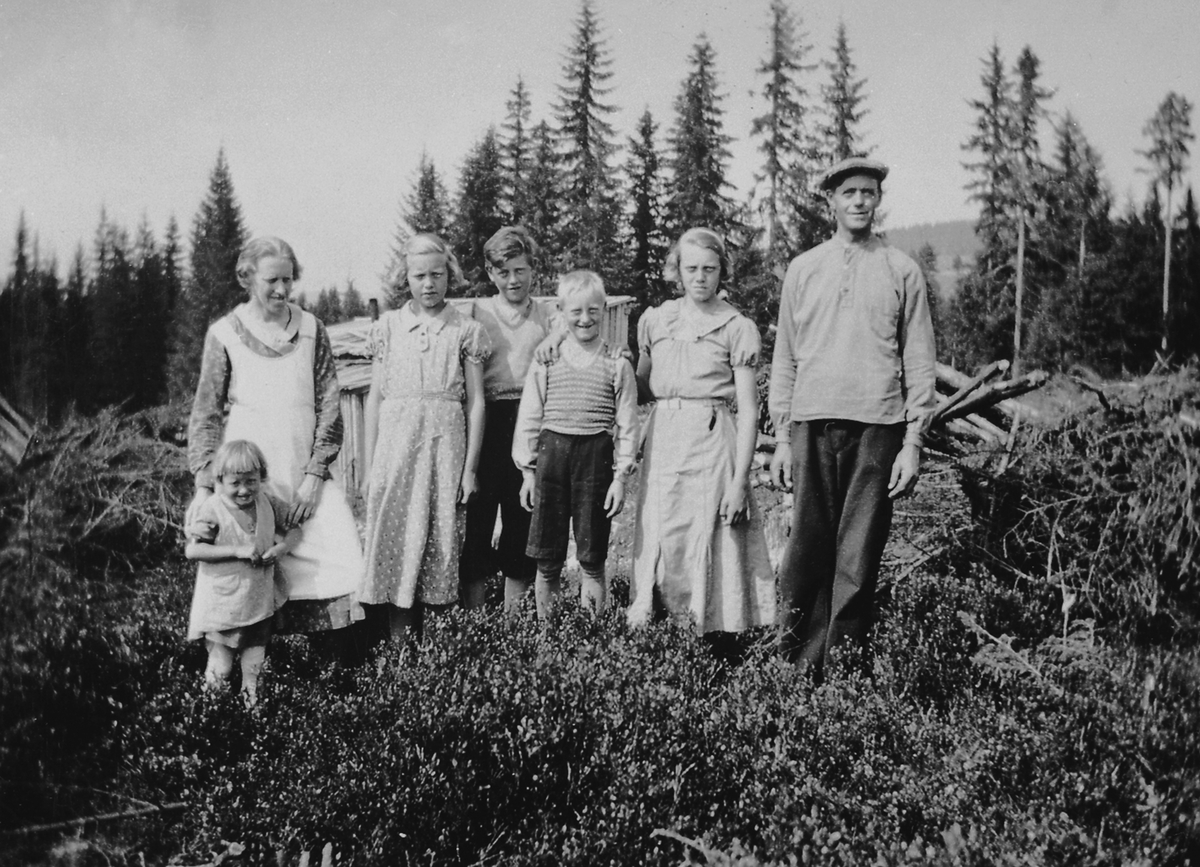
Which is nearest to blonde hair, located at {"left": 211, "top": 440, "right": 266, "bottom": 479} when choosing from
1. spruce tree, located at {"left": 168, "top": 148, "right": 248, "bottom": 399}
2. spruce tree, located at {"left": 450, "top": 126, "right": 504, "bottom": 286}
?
spruce tree, located at {"left": 450, "top": 126, "right": 504, "bottom": 286}

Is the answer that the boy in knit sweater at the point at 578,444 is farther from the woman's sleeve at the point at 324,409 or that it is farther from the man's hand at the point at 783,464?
the woman's sleeve at the point at 324,409

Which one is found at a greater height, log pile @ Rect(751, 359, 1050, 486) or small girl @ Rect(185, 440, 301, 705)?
log pile @ Rect(751, 359, 1050, 486)

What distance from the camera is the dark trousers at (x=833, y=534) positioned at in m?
3.80

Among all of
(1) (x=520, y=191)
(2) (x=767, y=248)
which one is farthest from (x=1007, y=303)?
(1) (x=520, y=191)

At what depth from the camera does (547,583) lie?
169 inches

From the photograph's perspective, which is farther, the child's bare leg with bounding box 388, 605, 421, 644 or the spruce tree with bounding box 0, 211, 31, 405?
the child's bare leg with bounding box 388, 605, 421, 644

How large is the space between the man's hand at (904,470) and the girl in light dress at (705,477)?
2.17 feet

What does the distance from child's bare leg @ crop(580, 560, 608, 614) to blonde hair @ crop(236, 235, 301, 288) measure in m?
2.05

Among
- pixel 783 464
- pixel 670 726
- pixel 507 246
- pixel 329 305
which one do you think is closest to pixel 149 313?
pixel 507 246

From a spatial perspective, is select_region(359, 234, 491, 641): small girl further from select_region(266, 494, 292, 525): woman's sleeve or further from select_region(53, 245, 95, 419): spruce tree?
select_region(53, 245, 95, 419): spruce tree

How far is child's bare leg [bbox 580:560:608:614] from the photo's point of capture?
430cm

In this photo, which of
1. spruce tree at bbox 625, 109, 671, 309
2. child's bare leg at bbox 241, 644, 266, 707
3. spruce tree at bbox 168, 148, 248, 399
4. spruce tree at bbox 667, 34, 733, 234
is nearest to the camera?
child's bare leg at bbox 241, 644, 266, 707

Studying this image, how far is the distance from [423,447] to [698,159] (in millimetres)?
25696

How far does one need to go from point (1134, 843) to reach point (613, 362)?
2.82 m
